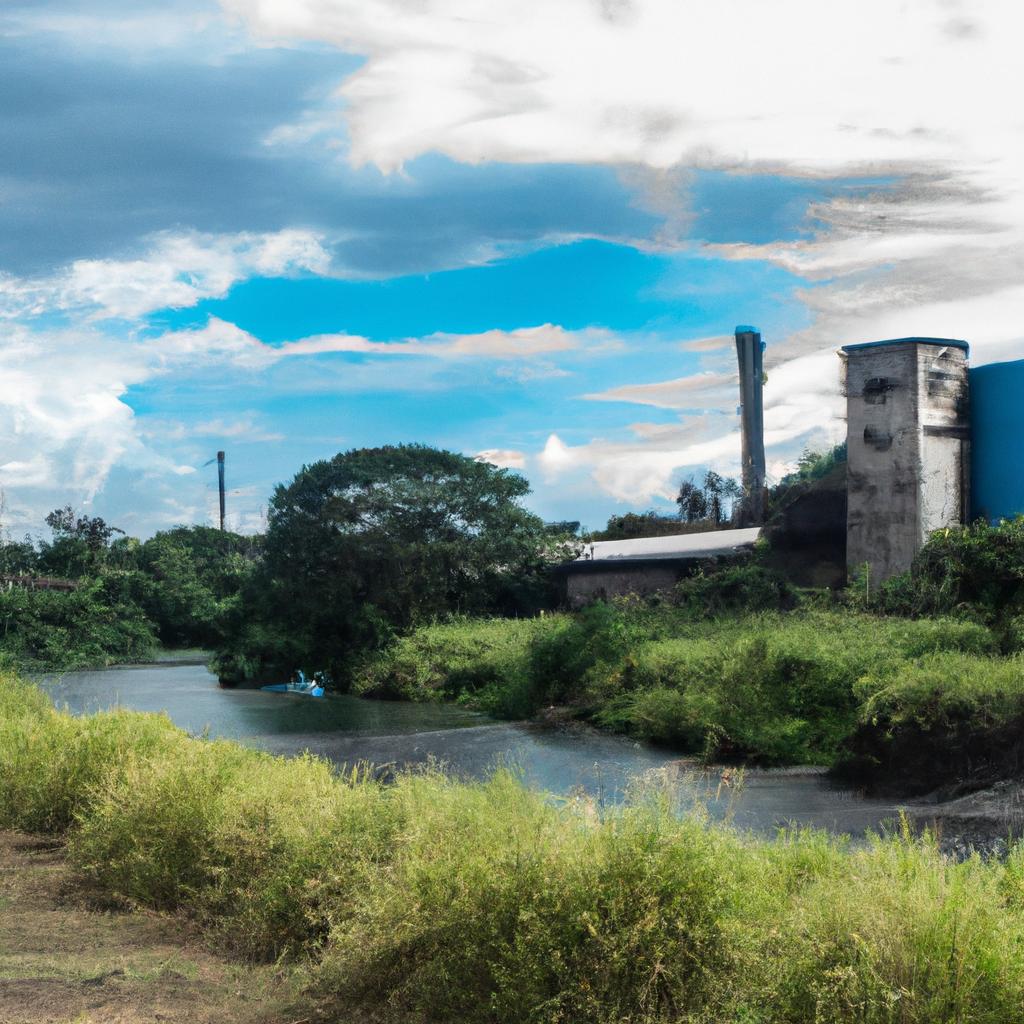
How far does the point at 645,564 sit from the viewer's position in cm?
2861

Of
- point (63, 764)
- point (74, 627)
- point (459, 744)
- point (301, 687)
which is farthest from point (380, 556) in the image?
point (63, 764)

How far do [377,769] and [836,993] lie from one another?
12.2 meters

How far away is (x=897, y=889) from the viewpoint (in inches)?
196

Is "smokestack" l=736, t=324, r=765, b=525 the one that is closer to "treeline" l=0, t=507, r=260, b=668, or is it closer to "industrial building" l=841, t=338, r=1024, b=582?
"industrial building" l=841, t=338, r=1024, b=582

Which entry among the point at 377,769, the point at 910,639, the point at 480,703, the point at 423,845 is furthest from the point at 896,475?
the point at 423,845

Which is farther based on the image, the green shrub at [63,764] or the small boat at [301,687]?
the small boat at [301,687]

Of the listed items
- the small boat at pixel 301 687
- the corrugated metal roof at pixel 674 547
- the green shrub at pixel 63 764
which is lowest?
the small boat at pixel 301 687

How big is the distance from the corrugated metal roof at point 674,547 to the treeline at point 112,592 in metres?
10.3

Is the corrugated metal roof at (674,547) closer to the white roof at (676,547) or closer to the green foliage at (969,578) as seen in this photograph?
the white roof at (676,547)

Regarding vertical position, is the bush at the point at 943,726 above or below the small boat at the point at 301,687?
above

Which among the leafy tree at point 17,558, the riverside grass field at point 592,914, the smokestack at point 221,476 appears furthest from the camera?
the smokestack at point 221,476

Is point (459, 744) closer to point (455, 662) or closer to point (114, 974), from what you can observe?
point (455, 662)

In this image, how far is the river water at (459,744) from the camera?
13070 mm

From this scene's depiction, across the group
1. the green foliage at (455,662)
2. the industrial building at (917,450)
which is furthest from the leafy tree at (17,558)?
the industrial building at (917,450)
